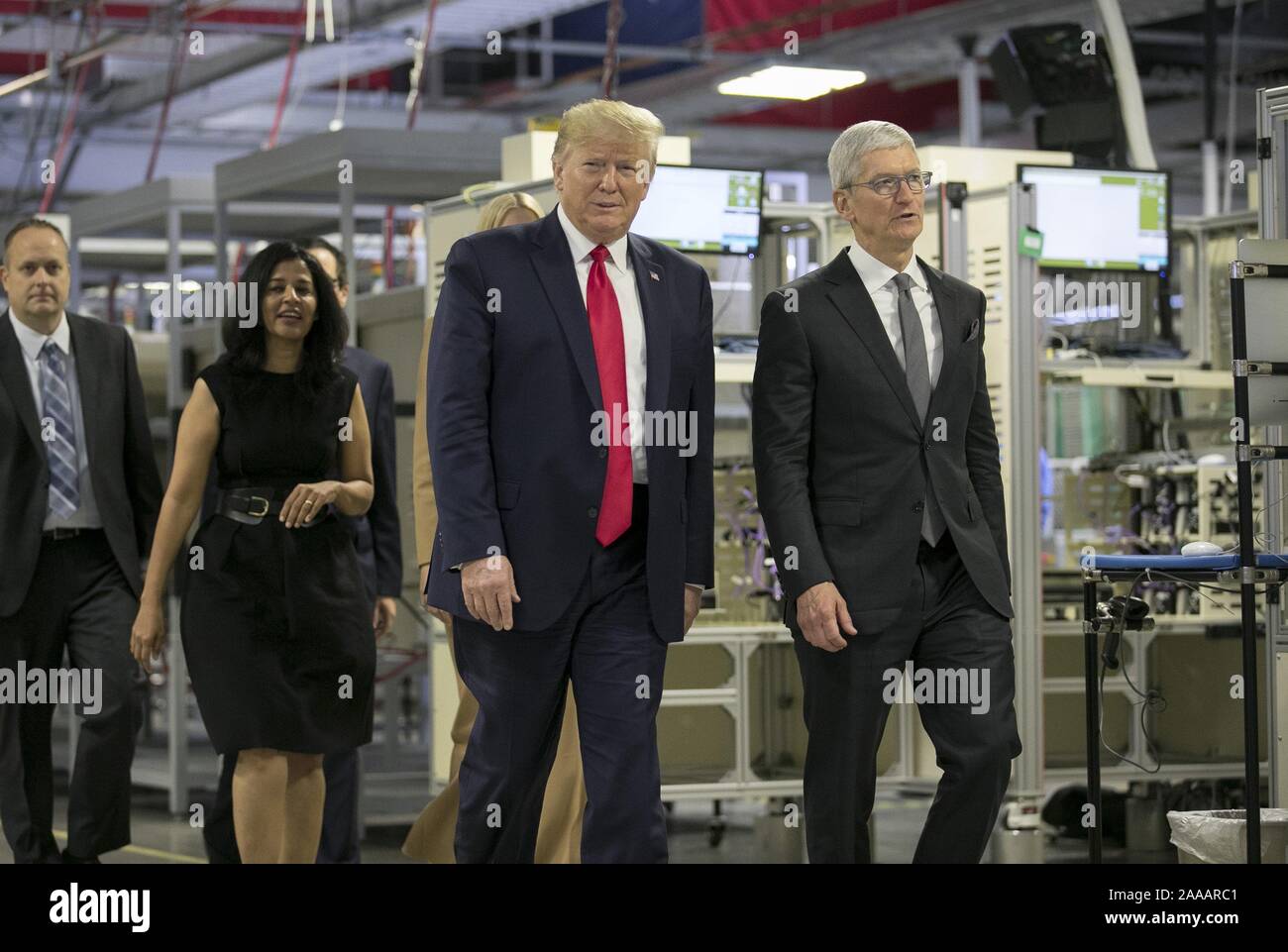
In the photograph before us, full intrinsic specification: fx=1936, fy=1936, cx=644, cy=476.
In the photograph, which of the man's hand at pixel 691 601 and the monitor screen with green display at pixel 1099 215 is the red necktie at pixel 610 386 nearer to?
the man's hand at pixel 691 601

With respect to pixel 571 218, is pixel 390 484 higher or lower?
lower

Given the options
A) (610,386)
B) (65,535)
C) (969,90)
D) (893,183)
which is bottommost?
(65,535)

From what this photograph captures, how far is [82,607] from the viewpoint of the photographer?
17.3ft

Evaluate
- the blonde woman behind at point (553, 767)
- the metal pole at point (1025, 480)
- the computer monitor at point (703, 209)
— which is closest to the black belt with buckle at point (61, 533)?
the blonde woman behind at point (553, 767)

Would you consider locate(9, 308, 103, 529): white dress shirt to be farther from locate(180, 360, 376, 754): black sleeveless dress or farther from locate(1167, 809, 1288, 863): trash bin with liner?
locate(1167, 809, 1288, 863): trash bin with liner

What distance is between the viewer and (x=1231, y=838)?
15.3 feet

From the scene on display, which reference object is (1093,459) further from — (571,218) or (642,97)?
(642,97)

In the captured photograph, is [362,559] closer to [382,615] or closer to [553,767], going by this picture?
[382,615]

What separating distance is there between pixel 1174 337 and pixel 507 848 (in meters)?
4.78

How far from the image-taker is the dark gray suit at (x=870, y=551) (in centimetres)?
380

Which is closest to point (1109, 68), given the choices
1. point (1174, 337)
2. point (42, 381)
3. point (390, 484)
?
point (1174, 337)

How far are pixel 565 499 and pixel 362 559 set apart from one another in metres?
2.21

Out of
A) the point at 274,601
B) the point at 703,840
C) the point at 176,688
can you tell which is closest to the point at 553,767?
the point at 274,601

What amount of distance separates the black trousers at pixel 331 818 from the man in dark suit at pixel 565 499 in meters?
2.13
